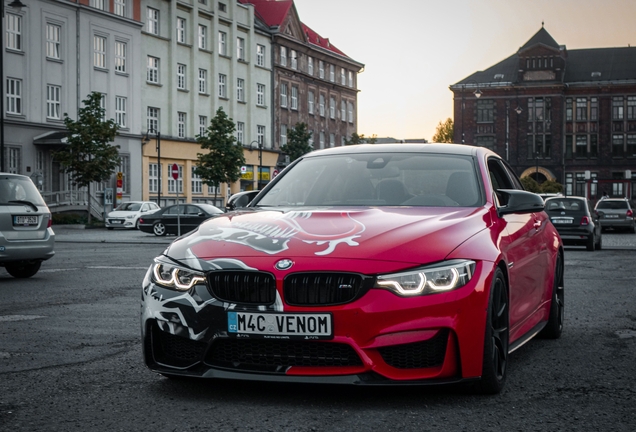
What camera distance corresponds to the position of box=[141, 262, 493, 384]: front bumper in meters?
4.82

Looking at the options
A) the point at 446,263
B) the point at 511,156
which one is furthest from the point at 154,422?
the point at 511,156

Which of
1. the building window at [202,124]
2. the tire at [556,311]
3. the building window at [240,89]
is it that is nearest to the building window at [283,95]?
the building window at [240,89]

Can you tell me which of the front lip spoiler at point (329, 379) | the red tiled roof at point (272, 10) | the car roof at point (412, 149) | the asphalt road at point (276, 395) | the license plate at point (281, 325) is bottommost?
the asphalt road at point (276, 395)

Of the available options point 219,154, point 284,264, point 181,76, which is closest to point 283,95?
point 181,76

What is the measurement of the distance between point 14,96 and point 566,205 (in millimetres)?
32104

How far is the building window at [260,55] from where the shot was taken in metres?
71.4

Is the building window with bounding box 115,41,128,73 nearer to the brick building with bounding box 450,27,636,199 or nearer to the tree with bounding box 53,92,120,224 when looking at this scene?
the tree with bounding box 53,92,120,224

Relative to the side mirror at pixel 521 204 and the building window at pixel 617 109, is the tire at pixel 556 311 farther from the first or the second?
the building window at pixel 617 109

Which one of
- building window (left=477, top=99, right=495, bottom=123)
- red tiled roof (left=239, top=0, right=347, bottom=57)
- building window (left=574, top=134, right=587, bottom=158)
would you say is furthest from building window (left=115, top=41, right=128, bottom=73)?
building window (left=574, top=134, right=587, bottom=158)

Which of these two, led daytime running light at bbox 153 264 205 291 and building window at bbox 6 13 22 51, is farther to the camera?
→ building window at bbox 6 13 22 51

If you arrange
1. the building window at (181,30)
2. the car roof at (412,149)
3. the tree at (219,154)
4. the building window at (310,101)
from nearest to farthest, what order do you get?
the car roof at (412,149) → the tree at (219,154) → the building window at (181,30) → the building window at (310,101)

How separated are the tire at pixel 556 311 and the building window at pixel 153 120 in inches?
2034

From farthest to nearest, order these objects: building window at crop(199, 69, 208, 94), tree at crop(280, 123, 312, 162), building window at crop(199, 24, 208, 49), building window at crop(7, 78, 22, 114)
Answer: tree at crop(280, 123, 312, 162)
building window at crop(199, 24, 208, 49)
building window at crop(199, 69, 208, 94)
building window at crop(7, 78, 22, 114)

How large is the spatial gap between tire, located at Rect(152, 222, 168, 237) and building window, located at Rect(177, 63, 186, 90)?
25420 mm
